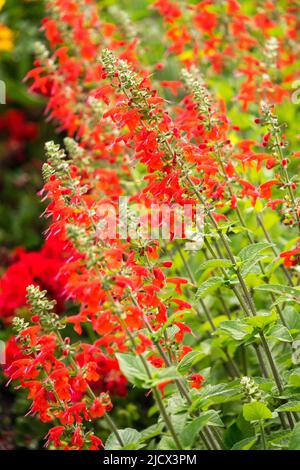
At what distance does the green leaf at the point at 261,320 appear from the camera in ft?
8.84

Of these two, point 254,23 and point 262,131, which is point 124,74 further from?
point 254,23

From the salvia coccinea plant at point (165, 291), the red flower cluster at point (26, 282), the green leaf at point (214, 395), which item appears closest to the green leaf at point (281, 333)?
the salvia coccinea plant at point (165, 291)

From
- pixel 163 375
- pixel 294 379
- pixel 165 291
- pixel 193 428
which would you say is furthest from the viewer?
pixel 165 291

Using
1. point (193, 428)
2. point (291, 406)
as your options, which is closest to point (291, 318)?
point (291, 406)

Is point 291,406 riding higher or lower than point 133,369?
lower

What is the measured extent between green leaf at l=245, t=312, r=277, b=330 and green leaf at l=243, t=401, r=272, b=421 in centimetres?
30

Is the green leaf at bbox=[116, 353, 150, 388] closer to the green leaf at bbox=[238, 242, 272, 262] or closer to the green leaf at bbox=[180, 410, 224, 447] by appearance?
the green leaf at bbox=[180, 410, 224, 447]

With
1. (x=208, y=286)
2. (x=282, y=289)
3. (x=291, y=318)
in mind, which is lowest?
(x=291, y=318)

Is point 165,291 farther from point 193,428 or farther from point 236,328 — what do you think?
point 193,428

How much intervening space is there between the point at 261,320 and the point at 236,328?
152mm

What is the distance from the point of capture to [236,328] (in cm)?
283

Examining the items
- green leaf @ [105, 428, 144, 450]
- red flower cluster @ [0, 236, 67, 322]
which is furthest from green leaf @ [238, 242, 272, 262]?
red flower cluster @ [0, 236, 67, 322]
